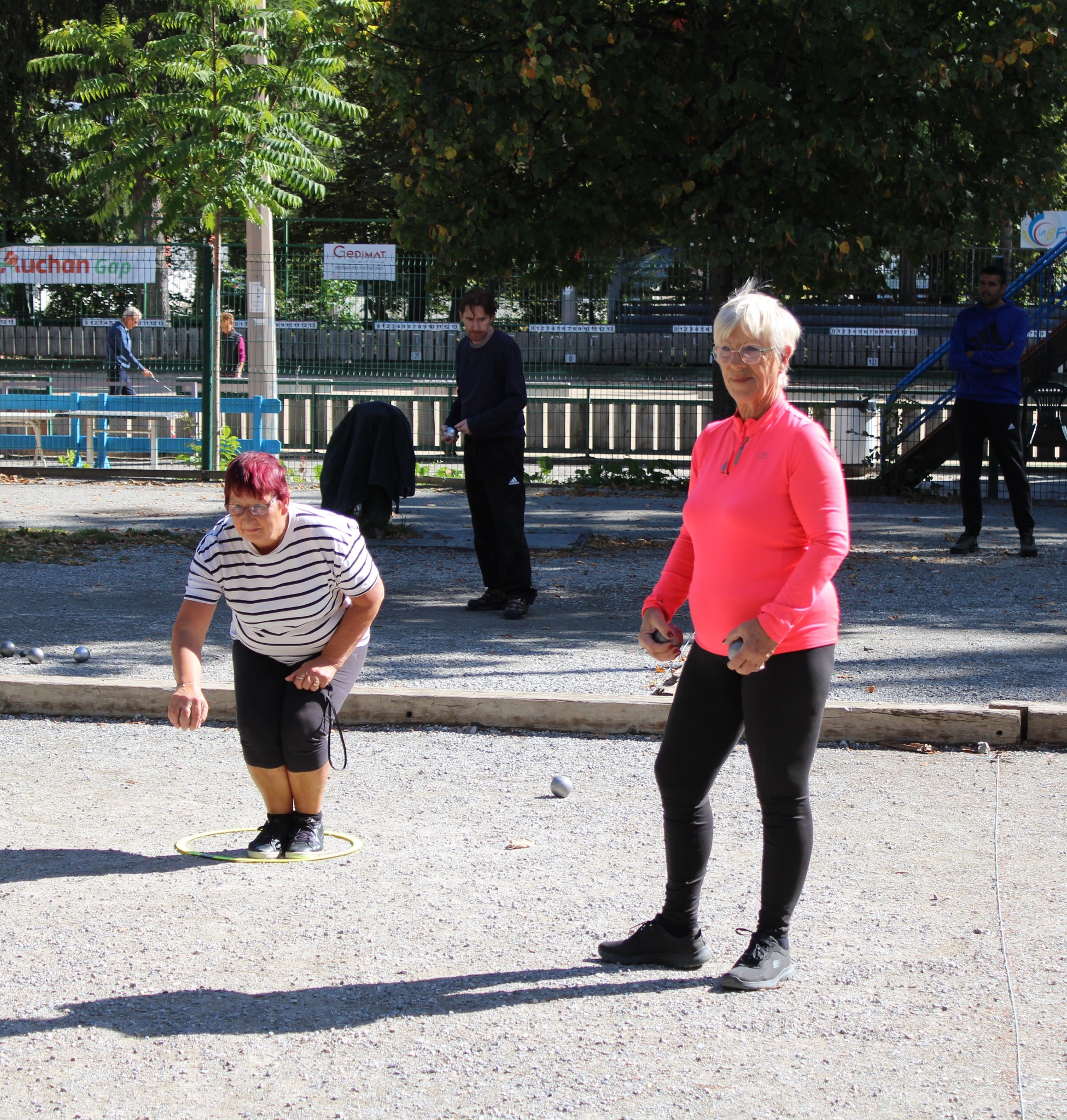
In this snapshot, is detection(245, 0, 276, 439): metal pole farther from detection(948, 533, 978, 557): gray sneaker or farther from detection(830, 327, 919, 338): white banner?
detection(948, 533, 978, 557): gray sneaker

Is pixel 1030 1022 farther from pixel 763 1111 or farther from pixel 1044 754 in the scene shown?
pixel 1044 754

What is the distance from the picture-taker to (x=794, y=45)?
11.6 m

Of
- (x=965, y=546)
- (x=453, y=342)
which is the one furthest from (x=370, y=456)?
(x=453, y=342)

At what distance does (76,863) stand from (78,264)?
13.6 metres

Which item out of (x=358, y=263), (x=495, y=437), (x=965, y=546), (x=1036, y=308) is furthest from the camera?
→ (x=358, y=263)

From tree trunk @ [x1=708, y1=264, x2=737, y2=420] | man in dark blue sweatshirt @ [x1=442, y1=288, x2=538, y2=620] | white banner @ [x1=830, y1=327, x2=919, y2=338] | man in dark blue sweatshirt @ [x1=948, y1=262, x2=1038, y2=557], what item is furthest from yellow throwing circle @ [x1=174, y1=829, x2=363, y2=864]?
white banner @ [x1=830, y1=327, x2=919, y2=338]

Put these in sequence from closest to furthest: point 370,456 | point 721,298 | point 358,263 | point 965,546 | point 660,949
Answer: point 660,949, point 370,456, point 965,546, point 721,298, point 358,263

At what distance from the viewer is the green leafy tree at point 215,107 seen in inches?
685

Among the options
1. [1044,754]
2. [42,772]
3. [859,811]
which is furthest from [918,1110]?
[42,772]

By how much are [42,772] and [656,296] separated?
12806 millimetres

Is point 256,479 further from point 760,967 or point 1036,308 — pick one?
point 1036,308

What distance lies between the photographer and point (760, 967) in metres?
3.63

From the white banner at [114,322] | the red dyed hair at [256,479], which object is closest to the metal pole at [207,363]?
the white banner at [114,322]

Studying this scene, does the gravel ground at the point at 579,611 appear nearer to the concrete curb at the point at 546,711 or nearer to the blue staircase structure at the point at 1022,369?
the concrete curb at the point at 546,711
